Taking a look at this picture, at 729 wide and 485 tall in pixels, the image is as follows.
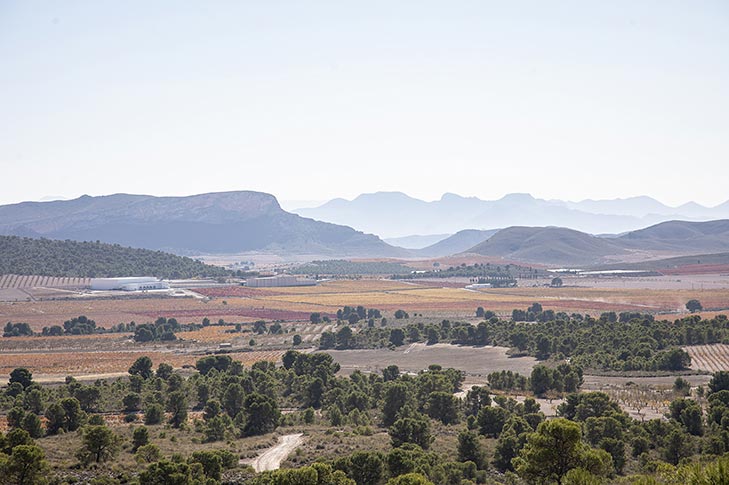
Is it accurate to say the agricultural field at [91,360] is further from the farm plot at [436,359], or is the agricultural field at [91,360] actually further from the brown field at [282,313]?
the farm plot at [436,359]

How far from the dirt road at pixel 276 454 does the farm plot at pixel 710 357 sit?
43215 millimetres

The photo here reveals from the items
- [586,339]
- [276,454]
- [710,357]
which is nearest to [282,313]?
[586,339]

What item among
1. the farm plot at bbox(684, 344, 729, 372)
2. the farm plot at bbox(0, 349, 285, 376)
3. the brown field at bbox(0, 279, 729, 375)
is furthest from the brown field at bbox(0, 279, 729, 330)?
the farm plot at bbox(684, 344, 729, 372)

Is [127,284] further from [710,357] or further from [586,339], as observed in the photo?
[710,357]

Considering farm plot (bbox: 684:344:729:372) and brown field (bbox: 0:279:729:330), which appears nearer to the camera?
farm plot (bbox: 684:344:729:372)

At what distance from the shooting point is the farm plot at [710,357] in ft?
235

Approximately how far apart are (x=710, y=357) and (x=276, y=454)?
52321 millimetres

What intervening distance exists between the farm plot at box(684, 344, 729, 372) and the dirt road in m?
43.2

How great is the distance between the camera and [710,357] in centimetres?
7662

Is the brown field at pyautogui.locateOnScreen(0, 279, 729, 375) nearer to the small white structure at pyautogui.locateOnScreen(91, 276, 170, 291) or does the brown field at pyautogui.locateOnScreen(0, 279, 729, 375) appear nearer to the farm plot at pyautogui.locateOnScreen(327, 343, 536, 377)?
the farm plot at pyautogui.locateOnScreen(327, 343, 536, 377)

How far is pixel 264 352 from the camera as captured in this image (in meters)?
91.2

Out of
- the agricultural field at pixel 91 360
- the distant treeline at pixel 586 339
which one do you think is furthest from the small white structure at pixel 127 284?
the distant treeline at pixel 586 339

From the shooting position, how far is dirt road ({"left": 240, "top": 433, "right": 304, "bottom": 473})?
39125 millimetres

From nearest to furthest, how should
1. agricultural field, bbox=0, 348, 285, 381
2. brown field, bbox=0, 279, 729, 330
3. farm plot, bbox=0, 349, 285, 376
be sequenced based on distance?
agricultural field, bbox=0, 348, 285, 381
farm plot, bbox=0, 349, 285, 376
brown field, bbox=0, 279, 729, 330
